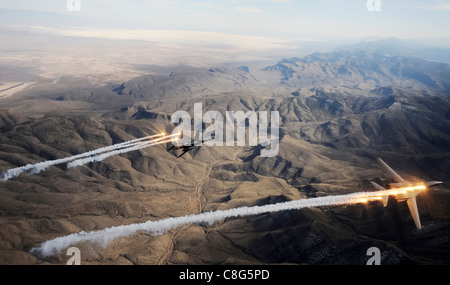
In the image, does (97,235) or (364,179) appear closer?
(97,235)

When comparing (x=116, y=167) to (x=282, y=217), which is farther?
(x=116, y=167)
